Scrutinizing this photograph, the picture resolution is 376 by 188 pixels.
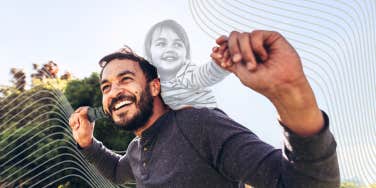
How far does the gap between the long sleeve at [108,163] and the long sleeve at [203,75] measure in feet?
2.11

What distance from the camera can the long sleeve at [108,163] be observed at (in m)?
2.86

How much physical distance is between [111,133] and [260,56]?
12882 millimetres

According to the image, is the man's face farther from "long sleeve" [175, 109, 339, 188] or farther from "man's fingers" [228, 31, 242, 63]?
"man's fingers" [228, 31, 242, 63]

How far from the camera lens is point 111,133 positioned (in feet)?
45.1

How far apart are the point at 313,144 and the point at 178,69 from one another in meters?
1.81

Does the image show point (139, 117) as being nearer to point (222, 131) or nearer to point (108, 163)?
point (222, 131)

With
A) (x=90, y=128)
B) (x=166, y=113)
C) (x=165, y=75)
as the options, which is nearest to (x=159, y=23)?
(x=165, y=75)

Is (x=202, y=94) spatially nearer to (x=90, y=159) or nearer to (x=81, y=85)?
(x=90, y=159)

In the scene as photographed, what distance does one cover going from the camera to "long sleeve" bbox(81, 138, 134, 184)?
2861mm

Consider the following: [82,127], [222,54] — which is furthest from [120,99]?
[222,54]

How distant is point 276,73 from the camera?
3.76 ft

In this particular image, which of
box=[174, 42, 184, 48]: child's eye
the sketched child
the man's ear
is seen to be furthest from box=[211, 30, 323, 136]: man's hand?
box=[174, 42, 184, 48]: child's eye

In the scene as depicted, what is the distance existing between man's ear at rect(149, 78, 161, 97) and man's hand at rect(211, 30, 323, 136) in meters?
1.12

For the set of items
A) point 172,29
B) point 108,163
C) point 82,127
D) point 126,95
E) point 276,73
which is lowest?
point 108,163
